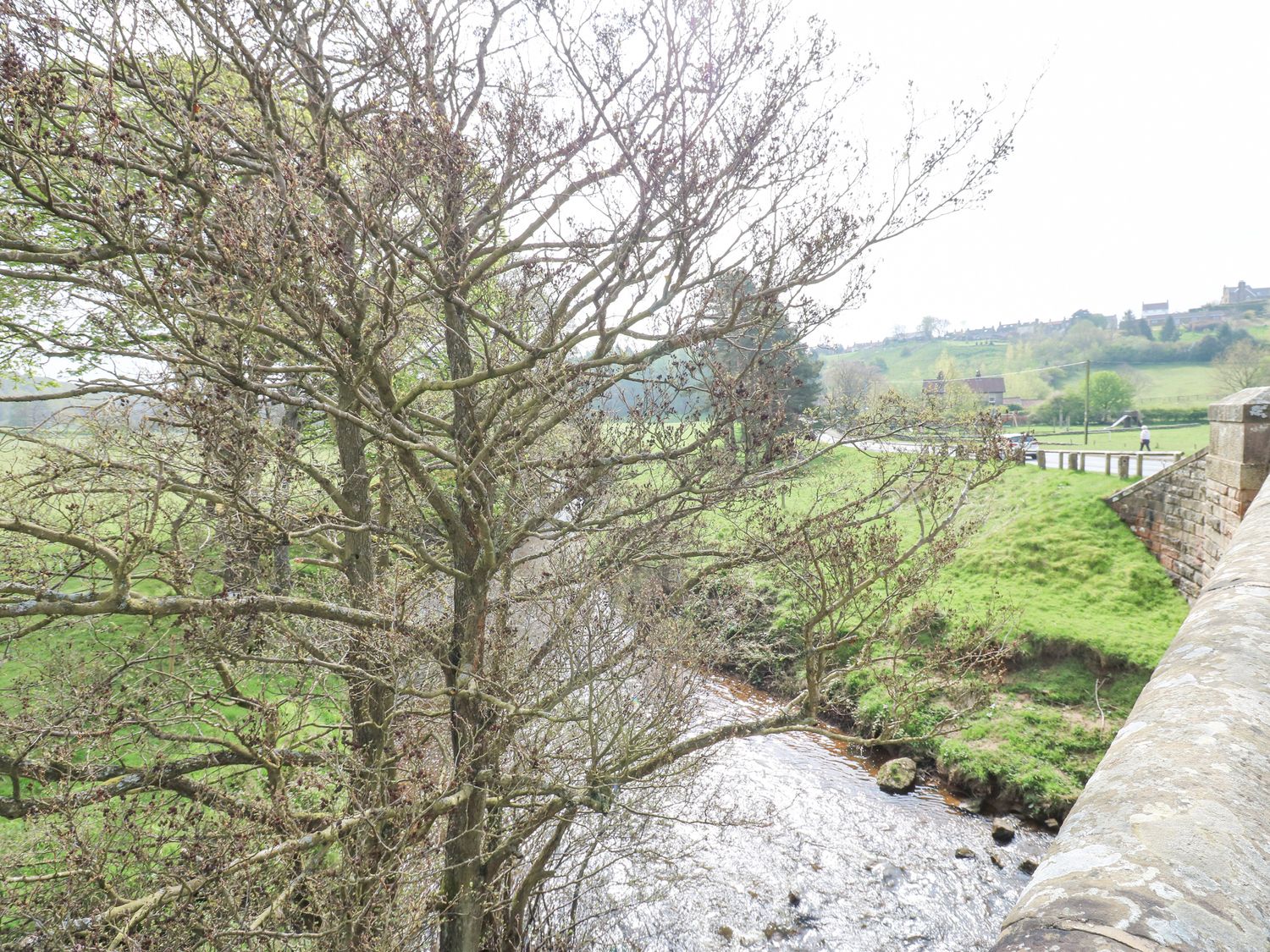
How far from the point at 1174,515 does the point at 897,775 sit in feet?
28.1

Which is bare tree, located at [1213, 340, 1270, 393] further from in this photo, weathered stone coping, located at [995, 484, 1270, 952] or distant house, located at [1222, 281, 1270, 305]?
distant house, located at [1222, 281, 1270, 305]

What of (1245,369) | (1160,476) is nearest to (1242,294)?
(1245,369)

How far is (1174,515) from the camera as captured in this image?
1416cm

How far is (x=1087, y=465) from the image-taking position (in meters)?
23.0

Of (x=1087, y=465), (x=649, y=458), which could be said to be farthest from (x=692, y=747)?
(x=1087, y=465)

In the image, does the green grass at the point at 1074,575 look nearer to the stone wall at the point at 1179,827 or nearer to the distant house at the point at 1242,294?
the stone wall at the point at 1179,827

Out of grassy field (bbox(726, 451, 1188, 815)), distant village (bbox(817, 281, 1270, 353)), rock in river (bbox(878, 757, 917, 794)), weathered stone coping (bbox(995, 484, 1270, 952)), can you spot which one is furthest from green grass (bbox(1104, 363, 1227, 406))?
weathered stone coping (bbox(995, 484, 1270, 952))

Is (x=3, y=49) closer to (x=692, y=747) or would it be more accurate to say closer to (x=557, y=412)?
(x=557, y=412)

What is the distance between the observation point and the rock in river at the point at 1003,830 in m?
9.70

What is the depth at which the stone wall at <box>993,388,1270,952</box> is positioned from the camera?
0.82 m

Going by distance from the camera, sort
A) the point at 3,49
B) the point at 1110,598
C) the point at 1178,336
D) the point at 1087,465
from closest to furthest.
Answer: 1. the point at 3,49
2. the point at 1110,598
3. the point at 1087,465
4. the point at 1178,336

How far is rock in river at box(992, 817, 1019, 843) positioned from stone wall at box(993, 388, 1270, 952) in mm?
9821

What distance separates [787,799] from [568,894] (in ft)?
14.0

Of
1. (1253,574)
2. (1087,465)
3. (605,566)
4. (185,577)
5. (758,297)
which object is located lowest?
(1087,465)
